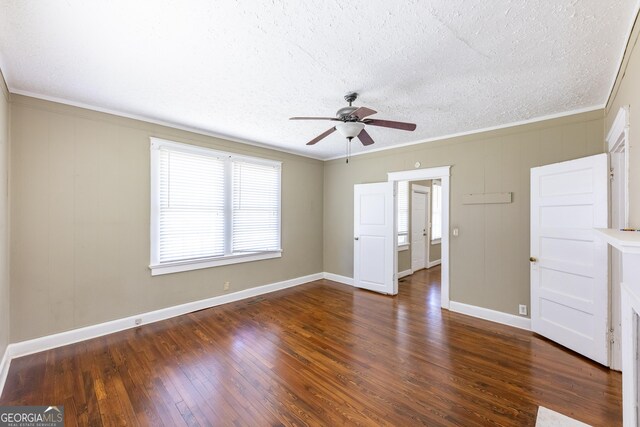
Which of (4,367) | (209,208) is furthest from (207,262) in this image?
(4,367)

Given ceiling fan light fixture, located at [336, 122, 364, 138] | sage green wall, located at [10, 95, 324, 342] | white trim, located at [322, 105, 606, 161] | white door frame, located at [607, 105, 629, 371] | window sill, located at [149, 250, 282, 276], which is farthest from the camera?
window sill, located at [149, 250, 282, 276]

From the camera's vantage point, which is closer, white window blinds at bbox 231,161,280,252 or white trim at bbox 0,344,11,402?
white trim at bbox 0,344,11,402

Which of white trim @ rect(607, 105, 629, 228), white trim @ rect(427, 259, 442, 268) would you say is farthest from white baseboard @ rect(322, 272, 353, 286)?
white trim @ rect(607, 105, 629, 228)

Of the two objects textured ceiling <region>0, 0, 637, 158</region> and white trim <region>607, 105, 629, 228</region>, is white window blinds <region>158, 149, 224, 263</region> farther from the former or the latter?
white trim <region>607, 105, 629, 228</region>

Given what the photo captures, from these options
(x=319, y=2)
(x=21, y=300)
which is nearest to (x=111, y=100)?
(x=21, y=300)

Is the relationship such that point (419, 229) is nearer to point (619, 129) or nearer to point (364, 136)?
point (364, 136)

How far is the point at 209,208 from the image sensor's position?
3.98 m

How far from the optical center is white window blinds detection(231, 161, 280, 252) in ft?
14.3

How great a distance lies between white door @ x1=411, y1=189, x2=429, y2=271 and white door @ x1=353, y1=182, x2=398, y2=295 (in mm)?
1767

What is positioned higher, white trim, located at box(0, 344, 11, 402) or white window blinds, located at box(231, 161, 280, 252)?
white window blinds, located at box(231, 161, 280, 252)

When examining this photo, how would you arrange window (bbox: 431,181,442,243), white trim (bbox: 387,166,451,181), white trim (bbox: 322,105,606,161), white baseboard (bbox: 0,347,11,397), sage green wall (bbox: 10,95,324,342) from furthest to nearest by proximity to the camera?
window (bbox: 431,181,442,243) < white trim (bbox: 387,166,451,181) < white trim (bbox: 322,105,606,161) < sage green wall (bbox: 10,95,324,342) < white baseboard (bbox: 0,347,11,397)

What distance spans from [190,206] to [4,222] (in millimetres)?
1709

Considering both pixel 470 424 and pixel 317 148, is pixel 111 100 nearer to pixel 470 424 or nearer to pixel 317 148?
pixel 317 148

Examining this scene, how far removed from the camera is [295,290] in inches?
194
